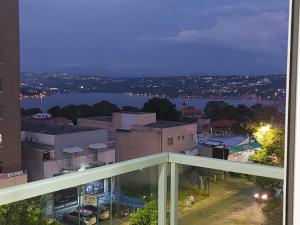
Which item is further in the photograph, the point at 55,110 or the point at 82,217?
the point at 55,110

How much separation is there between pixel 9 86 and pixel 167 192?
10.9 m

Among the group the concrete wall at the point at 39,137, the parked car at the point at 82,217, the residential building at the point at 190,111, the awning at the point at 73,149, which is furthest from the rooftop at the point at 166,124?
the parked car at the point at 82,217

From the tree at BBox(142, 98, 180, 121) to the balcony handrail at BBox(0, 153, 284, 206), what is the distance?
224 inches

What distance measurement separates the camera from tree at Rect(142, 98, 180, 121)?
807cm

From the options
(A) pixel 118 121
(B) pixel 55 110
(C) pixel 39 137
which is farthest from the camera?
(C) pixel 39 137

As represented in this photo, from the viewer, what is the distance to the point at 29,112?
9.30 meters

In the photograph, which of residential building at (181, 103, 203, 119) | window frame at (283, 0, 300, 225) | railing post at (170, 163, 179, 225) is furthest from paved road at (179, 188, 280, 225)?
residential building at (181, 103, 203, 119)

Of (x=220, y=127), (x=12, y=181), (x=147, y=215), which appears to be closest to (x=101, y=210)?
(x=147, y=215)

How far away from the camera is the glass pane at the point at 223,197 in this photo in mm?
1828

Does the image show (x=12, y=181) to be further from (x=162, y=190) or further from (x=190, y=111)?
(x=190, y=111)

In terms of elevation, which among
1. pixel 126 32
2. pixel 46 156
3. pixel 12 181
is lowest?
pixel 46 156

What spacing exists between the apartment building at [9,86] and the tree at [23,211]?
9.90 metres

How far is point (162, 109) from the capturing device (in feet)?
29.4

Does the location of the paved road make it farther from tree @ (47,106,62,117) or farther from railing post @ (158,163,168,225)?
tree @ (47,106,62,117)
